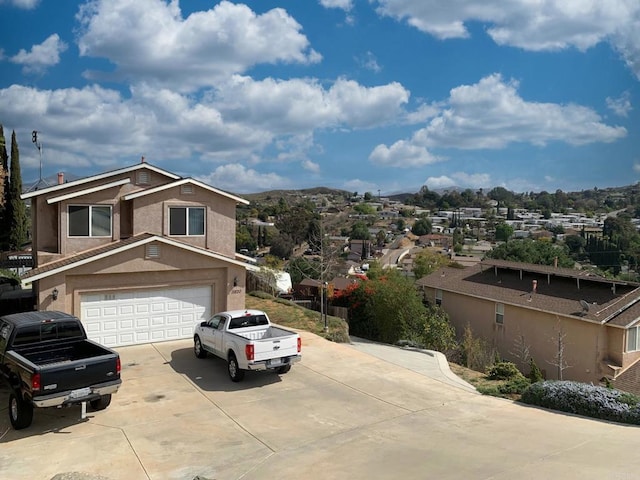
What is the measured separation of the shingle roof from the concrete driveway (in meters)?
15.1

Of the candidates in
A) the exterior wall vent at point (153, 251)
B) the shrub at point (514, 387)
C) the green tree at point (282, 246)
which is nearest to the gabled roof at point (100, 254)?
the exterior wall vent at point (153, 251)

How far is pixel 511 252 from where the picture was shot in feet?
183

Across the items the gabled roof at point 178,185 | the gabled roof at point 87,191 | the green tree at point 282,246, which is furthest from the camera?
the green tree at point 282,246

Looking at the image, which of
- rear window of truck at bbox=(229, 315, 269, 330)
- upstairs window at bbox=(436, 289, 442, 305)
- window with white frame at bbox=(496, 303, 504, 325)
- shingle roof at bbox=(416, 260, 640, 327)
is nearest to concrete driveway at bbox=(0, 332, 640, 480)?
rear window of truck at bbox=(229, 315, 269, 330)

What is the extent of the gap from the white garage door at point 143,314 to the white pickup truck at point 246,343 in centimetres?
256

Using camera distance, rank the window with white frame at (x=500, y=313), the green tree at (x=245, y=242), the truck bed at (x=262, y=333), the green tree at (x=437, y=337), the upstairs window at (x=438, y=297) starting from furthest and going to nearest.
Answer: the green tree at (x=245, y=242) → the upstairs window at (x=438, y=297) → the window with white frame at (x=500, y=313) → the green tree at (x=437, y=337) → the truck bed at (x=262, y=333)

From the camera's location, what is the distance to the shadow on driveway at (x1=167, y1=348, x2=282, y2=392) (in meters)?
14.1

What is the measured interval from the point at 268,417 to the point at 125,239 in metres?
9.94

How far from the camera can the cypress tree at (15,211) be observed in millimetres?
40031

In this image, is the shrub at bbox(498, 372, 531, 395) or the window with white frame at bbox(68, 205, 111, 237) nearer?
the shrub at bbox(498, 372, 531, 395)

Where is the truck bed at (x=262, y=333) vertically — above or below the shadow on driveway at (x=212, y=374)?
above

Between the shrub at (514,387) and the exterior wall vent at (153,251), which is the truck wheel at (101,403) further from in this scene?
the shrub at (514,387)

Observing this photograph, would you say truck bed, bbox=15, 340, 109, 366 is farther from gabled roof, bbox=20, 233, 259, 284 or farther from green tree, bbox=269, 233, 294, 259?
green tree, bbox=269, 233, 294, 259

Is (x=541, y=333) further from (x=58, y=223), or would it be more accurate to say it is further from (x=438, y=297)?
(x=58, y=223)
